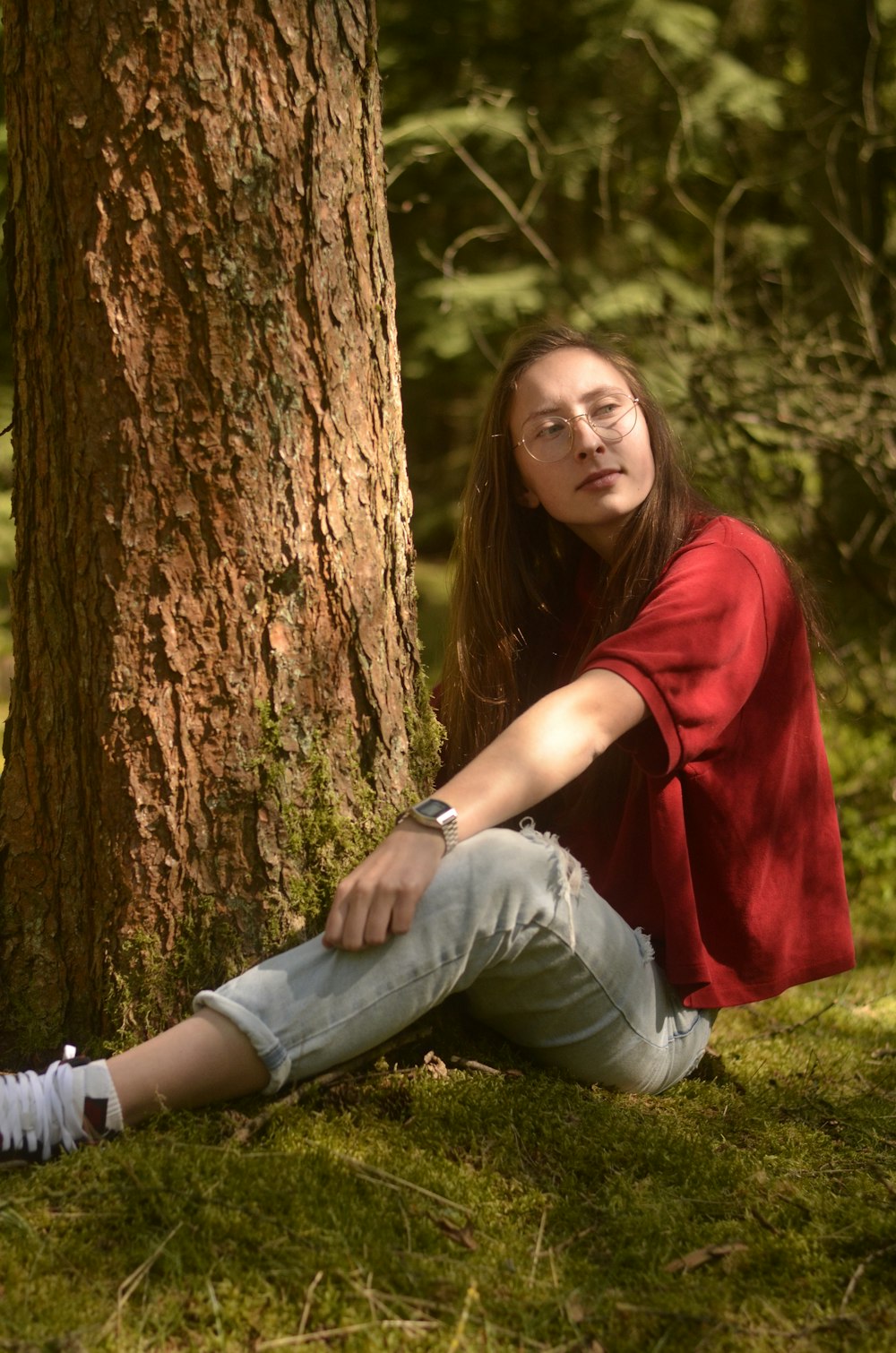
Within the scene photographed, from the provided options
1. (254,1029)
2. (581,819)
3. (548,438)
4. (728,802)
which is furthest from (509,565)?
(254,1029)

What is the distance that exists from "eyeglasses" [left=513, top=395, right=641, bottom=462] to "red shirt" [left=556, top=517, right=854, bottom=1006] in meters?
0.35

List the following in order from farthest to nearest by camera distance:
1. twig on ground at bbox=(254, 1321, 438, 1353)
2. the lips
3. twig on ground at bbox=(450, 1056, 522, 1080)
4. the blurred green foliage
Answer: the blurred green foliage < the lips < twig on ground at bbox=(450, 1056, 522, 1080) < twig on ground at bbox=(254, 1321, 438, 1353)

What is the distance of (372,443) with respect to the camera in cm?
256

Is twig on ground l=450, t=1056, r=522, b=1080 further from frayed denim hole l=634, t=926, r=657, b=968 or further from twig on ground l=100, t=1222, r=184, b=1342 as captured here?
twig on ground l=100, t=1222, r=184, b=1342

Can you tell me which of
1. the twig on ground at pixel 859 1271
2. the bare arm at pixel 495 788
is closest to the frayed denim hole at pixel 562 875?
the bare arm at pixel 495 788

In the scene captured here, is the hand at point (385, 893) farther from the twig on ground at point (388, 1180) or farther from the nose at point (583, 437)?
the nose at point (583, 437)

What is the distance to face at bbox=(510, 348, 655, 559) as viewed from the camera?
2842 mm

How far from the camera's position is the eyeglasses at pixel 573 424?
287cm

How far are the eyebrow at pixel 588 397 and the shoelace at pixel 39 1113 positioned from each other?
181cm

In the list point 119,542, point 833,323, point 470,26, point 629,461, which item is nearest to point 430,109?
point 470,26

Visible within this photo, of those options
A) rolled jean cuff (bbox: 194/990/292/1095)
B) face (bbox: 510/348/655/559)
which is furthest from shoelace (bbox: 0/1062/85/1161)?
Result: face (bbox: 510/348/655/559)

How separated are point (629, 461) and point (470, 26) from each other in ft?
26.2

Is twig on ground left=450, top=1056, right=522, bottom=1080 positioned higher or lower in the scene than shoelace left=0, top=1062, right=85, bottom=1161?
lower

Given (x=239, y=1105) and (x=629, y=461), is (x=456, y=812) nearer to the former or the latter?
(x=239, y=1105)
